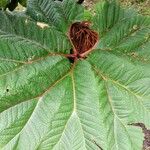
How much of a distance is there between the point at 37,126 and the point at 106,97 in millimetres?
266

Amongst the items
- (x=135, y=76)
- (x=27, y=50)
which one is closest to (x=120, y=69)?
(x=135, y=76)

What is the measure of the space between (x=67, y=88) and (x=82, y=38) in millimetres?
311

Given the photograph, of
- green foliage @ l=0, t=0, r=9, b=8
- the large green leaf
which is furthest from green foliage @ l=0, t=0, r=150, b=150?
green foliage @ l=0, t=0, r=9, b=8

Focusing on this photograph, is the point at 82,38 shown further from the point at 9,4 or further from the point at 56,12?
the point at 9,4

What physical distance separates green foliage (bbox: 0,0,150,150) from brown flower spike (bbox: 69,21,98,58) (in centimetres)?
3

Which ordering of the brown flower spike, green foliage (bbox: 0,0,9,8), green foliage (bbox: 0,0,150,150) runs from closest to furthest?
1. green foliage (bbox: 0,0,150,150)
2. the brown flower spike
3. green foliage (bbox: 0,0,9,8)

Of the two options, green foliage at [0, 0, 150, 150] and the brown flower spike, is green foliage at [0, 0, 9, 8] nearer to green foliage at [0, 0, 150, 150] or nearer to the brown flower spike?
green foliage at [0, 0, 150, 150]

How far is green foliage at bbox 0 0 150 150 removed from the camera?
140cm

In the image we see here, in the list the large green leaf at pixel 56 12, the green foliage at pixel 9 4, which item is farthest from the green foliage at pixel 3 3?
the large green leaf at pixel 56 12

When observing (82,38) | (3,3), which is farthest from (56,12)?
(3,3)

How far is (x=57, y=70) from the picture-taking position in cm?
151

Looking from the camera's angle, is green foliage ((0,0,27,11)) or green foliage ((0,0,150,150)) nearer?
green foliage ((0,0,150,150))

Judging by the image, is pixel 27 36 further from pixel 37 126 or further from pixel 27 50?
pixel 37 126

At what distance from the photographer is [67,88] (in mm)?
1476
